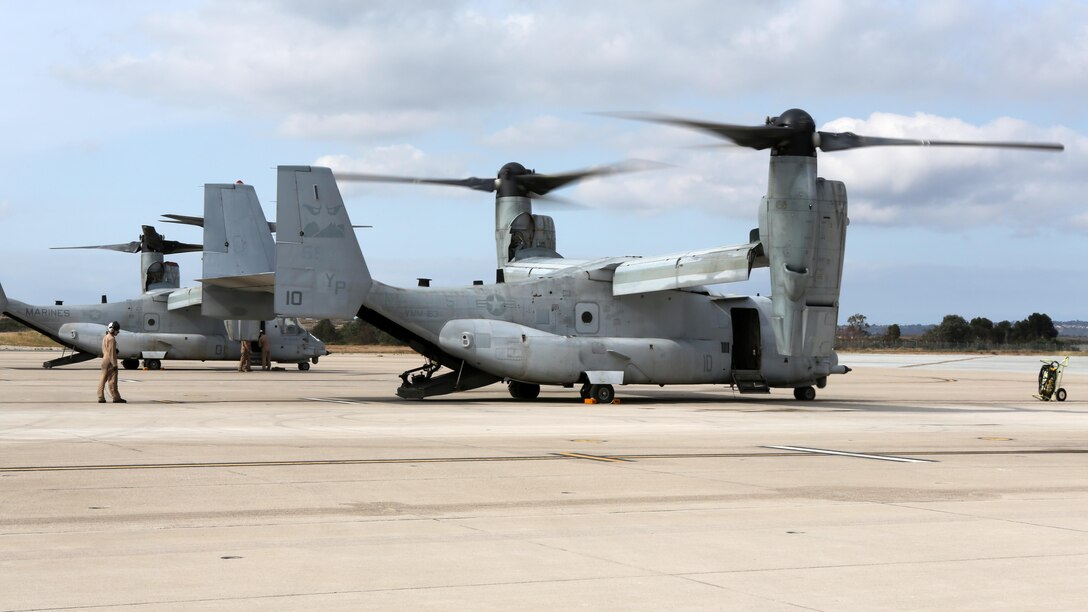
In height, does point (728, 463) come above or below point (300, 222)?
below

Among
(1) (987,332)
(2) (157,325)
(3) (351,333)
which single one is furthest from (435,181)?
(1) (987,332)

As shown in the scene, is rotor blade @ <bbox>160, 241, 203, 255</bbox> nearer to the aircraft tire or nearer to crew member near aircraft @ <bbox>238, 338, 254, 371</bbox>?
crew member near aircraft @ <bbox>238, 338, 254, 371</bbox>

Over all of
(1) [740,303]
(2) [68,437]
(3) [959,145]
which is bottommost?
(2) [68,437]

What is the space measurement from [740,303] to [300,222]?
11.8 metres

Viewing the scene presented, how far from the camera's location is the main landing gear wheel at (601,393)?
2797 centimetres

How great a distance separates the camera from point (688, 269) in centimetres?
2706

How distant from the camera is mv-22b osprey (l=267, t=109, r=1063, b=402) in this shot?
25484 mm

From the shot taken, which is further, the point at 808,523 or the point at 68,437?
the point at 68,437

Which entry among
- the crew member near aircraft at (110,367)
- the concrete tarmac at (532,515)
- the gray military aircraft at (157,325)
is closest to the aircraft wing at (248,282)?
the crew member near aircraft at (110,367)

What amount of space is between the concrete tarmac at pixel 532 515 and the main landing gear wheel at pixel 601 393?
735 centimetres

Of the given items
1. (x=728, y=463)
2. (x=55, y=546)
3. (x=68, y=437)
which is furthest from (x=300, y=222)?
(x=55, y=546)

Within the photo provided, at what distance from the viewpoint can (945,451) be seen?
15875mm

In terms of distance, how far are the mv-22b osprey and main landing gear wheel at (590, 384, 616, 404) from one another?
34 mm

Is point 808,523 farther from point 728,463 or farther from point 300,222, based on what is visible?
point 300,222
